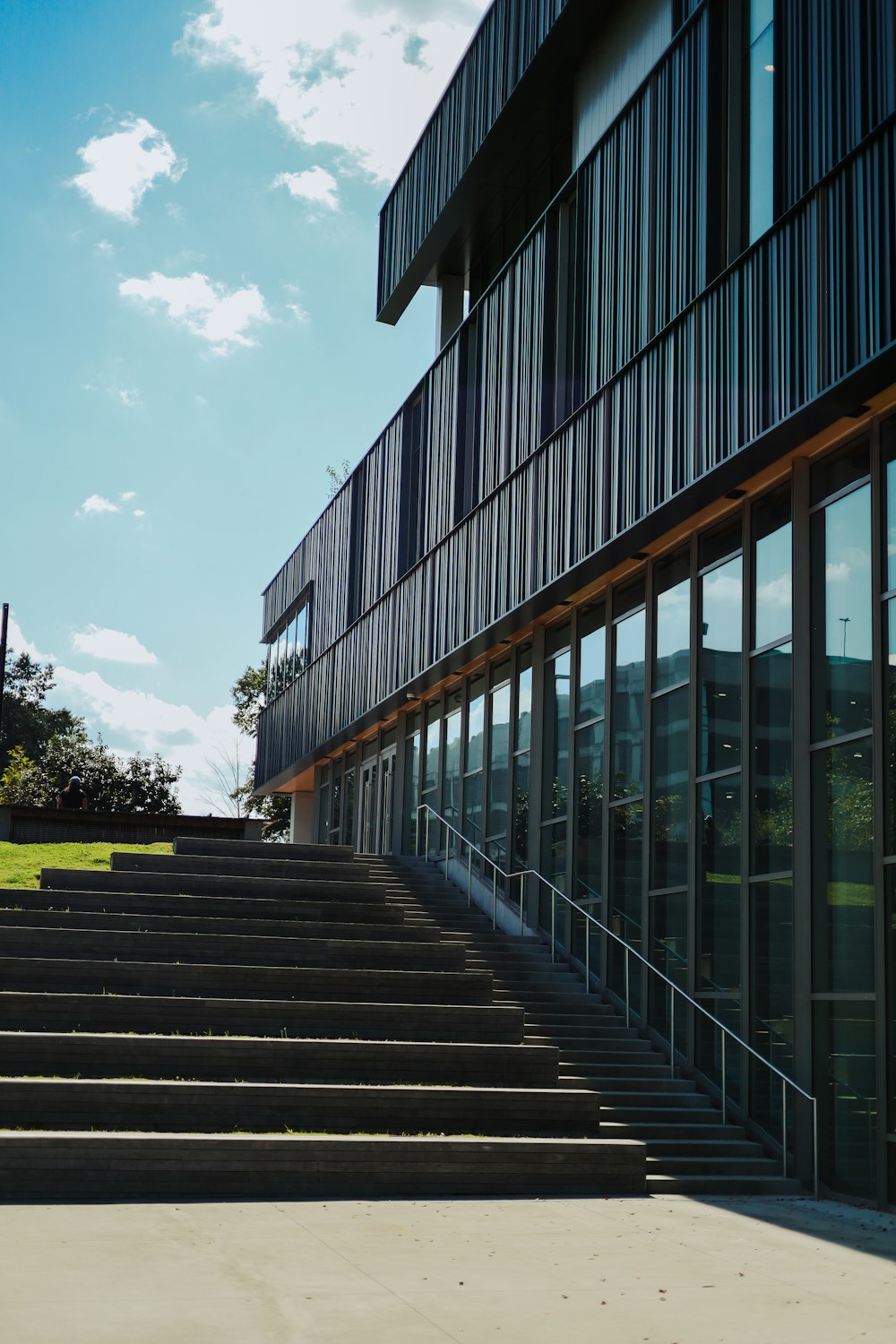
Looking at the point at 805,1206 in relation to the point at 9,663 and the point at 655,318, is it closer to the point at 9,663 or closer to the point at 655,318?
the point at 655,318

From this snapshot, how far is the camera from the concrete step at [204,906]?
52.9ft

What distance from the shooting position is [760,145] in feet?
45.4

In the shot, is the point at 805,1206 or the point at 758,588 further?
the point at 758,588

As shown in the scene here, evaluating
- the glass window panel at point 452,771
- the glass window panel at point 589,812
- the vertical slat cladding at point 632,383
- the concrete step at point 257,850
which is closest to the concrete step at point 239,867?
the concrete step at point 257,850

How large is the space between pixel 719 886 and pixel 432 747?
11.0 metres

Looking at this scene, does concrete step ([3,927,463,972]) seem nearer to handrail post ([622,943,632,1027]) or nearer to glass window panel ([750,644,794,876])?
handrail post ([622,943,632,1027])

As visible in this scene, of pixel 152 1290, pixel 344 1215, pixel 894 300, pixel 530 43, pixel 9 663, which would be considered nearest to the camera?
pixel 152 1290

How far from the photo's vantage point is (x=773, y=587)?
13.7 metres

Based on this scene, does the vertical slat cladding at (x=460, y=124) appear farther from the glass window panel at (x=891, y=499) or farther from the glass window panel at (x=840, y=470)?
the glass window panel at (x=891, y=499)

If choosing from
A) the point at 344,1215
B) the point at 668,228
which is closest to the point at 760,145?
the point at 668,228

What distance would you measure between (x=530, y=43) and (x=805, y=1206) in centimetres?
1660

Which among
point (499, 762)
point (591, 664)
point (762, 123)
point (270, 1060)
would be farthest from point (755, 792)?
point (499, 762)

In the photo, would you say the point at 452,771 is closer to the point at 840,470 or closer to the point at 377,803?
the point at 377,803

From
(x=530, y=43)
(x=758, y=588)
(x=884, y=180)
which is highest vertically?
(x=530, y=43)
